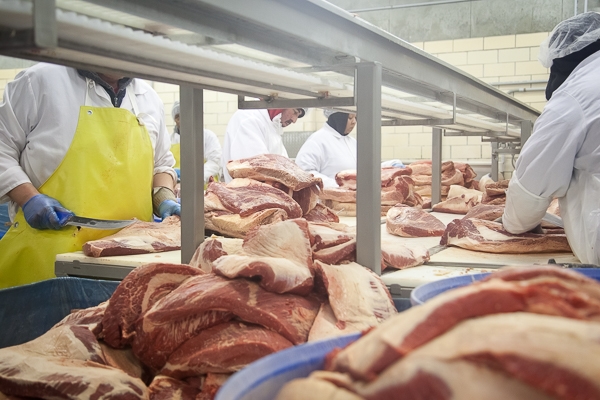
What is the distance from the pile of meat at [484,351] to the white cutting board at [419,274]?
1220mm

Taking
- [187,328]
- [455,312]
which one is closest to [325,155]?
[187,328]

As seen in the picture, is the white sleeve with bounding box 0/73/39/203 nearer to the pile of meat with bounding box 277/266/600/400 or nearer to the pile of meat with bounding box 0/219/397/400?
the pile of meat with bounding box 0/219/397/400

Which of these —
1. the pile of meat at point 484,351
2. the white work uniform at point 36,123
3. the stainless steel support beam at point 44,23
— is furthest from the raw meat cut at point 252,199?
the pile of meat at point 484,351

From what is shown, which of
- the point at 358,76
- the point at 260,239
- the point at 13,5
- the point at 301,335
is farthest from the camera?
the point at 358,76

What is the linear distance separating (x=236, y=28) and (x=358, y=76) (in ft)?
2.10

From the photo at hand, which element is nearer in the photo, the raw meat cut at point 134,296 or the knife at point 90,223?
the raw meat cut at point 134,296

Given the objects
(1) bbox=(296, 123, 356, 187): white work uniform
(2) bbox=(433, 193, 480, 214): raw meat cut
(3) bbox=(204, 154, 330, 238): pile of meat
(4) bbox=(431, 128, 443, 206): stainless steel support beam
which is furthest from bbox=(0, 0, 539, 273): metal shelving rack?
(1) bbox=(296, 123, 356, 187): white work uniform

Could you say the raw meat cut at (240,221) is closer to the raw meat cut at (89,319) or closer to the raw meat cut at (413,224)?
the raw meat cut at (413,224)

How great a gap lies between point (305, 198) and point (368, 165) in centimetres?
122

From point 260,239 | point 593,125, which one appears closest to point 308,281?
point 260,239

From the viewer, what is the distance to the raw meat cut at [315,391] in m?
0.52

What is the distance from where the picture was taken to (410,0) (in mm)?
8625

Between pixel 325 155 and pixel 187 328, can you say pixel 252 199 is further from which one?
pixel 325 155

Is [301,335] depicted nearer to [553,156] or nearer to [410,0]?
[553,156]
